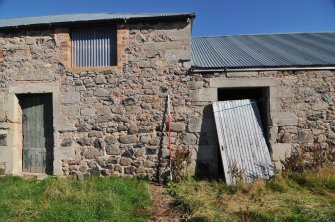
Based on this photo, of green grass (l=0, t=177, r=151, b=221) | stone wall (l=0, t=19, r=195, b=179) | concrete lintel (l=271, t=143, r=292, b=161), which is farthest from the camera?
stone wall (l=0, t=19, r=195, b=179)

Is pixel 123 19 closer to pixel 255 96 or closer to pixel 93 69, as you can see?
pixel 93 69

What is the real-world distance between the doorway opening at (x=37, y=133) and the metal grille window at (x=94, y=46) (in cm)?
120

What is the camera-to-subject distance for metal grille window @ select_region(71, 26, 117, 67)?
22.5 ft

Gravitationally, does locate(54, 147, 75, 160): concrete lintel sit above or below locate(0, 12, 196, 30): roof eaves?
below

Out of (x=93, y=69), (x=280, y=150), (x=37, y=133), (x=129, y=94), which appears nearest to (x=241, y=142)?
(x=280, y=150)

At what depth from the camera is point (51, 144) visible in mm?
6906

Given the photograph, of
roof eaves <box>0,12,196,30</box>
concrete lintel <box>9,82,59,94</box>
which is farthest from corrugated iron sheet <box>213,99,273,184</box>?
concrete lintel <box>9,82,59,94</box>

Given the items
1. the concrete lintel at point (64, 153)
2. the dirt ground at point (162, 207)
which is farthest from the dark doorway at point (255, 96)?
the concrete lintel at point (64, 153)

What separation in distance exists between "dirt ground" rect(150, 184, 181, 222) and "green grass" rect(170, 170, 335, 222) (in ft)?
0.51

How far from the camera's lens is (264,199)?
477cm

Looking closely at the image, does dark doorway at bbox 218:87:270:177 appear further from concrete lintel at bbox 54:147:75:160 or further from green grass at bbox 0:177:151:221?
concrete lintel at bbox 54:147:75:160

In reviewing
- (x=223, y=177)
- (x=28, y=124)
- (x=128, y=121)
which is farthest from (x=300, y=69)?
(x=28, y=124)

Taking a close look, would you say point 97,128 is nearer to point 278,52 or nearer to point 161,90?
point 161,90

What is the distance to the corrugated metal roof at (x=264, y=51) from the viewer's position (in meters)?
6.52
